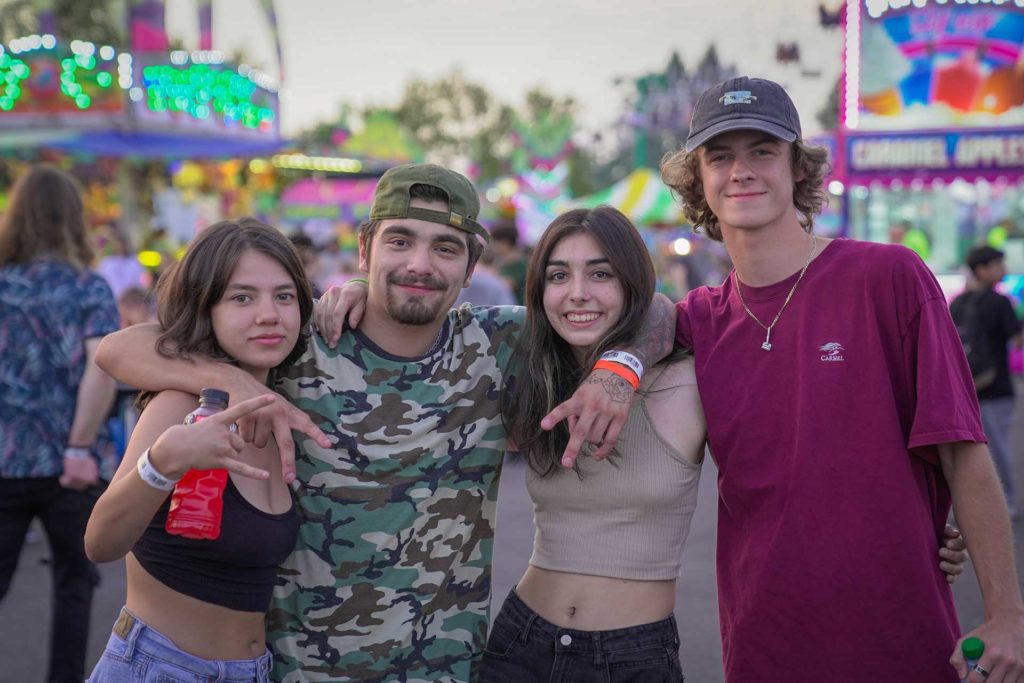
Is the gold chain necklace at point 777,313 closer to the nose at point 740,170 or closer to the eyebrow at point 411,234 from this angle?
the nose at point 740,170

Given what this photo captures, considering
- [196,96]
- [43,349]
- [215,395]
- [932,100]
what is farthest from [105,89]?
[932,100]

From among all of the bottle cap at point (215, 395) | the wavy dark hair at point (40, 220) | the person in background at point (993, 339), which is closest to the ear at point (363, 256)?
the bottle cap at point (215, 395)

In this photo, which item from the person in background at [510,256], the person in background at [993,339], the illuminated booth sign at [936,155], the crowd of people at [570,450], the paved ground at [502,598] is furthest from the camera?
the illuminated booth sign at [936,155]

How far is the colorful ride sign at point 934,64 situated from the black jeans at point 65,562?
1504 centimetres

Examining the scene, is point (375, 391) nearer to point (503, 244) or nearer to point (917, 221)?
point (503, 244)

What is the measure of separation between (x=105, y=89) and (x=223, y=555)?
1146 cm

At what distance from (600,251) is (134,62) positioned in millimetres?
11308

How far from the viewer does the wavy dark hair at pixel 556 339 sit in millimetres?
2727

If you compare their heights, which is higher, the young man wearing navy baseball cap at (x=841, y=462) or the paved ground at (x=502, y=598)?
the young man wearing navy baseball cap at (x=841, y=462)

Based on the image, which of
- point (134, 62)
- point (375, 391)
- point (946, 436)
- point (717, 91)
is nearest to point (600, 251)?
point (717, 91)

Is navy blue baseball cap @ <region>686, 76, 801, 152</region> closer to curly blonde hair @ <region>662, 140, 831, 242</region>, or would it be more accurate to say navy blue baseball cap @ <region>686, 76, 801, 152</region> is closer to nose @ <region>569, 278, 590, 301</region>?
curly blonde hair @ <region>662, 140, 831, 242</region>

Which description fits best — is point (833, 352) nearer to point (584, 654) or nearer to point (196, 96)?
point (584, 654)

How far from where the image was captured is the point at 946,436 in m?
2.32

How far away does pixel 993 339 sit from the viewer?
8125 mm
